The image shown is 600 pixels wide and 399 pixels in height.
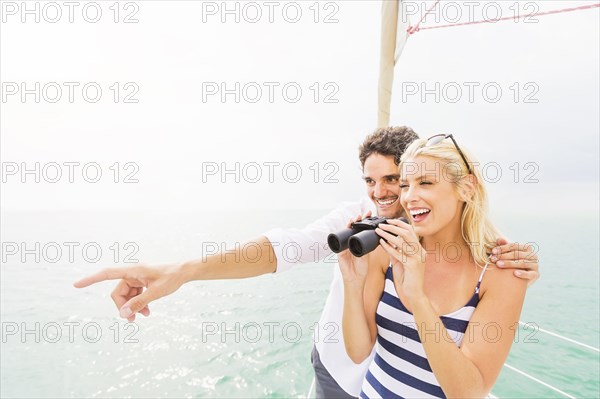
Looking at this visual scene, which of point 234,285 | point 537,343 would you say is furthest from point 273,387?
point 234,285

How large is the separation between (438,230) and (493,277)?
21 cm

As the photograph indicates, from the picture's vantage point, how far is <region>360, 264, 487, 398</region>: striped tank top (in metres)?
0.94

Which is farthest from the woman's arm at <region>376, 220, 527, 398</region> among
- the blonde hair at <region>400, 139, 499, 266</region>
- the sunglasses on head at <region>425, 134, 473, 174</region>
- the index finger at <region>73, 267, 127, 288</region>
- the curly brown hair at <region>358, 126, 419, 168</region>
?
the index finger at <region>73, 267, 127, 288</region>

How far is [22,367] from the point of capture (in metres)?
6.67

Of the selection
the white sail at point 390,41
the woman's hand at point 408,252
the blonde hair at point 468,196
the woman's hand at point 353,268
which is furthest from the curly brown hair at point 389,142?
the white sail at point 390,41

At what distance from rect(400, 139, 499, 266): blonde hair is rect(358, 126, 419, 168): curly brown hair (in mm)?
215

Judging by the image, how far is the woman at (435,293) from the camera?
847mm

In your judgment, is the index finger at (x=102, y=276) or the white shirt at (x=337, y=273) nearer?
the index finger at (x=102, y=276)

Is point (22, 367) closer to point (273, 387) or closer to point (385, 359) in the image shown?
point (273, 387)

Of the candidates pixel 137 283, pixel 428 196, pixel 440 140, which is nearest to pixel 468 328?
pixel 428 196

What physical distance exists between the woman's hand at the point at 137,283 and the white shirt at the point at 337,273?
1.40 feet

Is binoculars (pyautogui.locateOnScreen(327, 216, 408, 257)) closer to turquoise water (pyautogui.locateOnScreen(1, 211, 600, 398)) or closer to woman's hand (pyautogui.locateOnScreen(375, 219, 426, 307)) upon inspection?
woman's hand (pyautogui.locateOnScreen(375, 219, 426, 307))

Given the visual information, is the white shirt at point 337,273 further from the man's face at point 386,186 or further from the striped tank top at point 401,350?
the striped tank top at point 401,350

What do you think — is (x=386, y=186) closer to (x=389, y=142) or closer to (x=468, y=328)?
(x=389, y=142)
